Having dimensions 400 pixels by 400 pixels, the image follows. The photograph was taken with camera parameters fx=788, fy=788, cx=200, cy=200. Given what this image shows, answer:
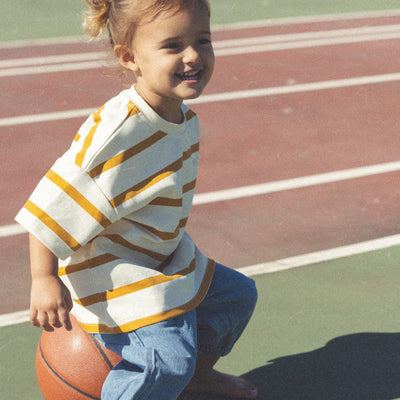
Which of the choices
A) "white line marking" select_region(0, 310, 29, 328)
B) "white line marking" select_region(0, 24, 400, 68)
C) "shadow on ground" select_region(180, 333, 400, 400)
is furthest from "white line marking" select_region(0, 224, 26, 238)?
"white line marking" select_region(0, 24, 400, 68)

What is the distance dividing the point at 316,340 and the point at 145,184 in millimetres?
1964

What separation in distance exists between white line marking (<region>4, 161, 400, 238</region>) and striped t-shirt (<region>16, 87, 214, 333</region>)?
3.32 m

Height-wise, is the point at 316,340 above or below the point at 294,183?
above

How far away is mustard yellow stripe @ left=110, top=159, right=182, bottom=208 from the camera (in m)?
3.26

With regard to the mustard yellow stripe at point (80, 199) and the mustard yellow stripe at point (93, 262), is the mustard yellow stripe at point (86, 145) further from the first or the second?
the mustard yellow stripe at point (93, 262)

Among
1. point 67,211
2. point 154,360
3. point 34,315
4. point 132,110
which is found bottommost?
point 154,360

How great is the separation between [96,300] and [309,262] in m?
2.69

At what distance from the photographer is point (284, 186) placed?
287 inches

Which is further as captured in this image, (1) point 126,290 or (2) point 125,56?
(2) point 125,56

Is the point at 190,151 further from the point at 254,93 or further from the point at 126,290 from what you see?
the point at 254,93

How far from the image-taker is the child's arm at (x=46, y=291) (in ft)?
10.6

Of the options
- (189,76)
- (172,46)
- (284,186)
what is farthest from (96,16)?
(284,186)

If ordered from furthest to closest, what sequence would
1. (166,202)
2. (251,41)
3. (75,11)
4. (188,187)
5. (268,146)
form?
(75,11), (251,41), (268,146), (188,187), (166,202)

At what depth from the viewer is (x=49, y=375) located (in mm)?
3766
